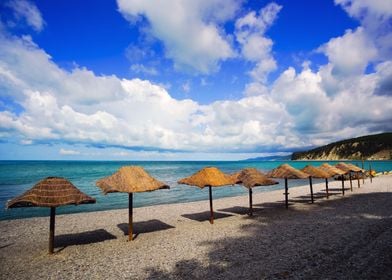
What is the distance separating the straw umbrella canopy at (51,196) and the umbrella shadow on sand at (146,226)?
411 centimetres

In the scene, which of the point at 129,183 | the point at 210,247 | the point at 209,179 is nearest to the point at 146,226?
the point at 209,179

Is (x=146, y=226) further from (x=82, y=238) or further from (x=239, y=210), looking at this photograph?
(x=239, y=210)

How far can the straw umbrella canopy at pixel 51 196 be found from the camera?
9781mm

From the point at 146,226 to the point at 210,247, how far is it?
226 inches

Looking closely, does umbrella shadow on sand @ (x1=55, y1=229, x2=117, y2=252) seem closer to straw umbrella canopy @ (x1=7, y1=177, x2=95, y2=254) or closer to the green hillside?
straw umbrella canopy @ (x1=7, y1=177, x2=95, y2=254)

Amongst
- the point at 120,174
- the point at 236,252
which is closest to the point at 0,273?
the point at 120,174

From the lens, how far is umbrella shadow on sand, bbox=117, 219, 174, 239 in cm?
1455

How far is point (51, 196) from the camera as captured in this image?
10.2 meters

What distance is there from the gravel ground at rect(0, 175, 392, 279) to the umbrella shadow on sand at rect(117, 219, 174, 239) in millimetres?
56

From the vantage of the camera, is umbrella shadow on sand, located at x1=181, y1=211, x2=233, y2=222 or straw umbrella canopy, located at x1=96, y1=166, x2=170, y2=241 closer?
straw umbrella canopy, located at x1=96, y1=166, x2=170, y2=241

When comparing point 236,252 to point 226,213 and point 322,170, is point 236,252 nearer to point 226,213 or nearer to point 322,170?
point 226,213

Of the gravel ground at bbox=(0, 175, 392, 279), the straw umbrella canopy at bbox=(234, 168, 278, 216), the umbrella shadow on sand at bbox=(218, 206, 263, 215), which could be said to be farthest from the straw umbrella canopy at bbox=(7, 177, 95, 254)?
the umbrella shadow on sand at bbox=(218, 206, 263, 215)

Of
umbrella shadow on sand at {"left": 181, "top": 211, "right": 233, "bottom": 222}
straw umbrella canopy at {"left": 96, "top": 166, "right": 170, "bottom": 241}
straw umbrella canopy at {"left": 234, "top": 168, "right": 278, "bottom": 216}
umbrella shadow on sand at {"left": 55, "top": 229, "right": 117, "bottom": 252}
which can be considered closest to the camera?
straw umbrella canopy at {"left": 96, "top": 166, "right": 170, "bottom": 241}

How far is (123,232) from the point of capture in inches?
557
